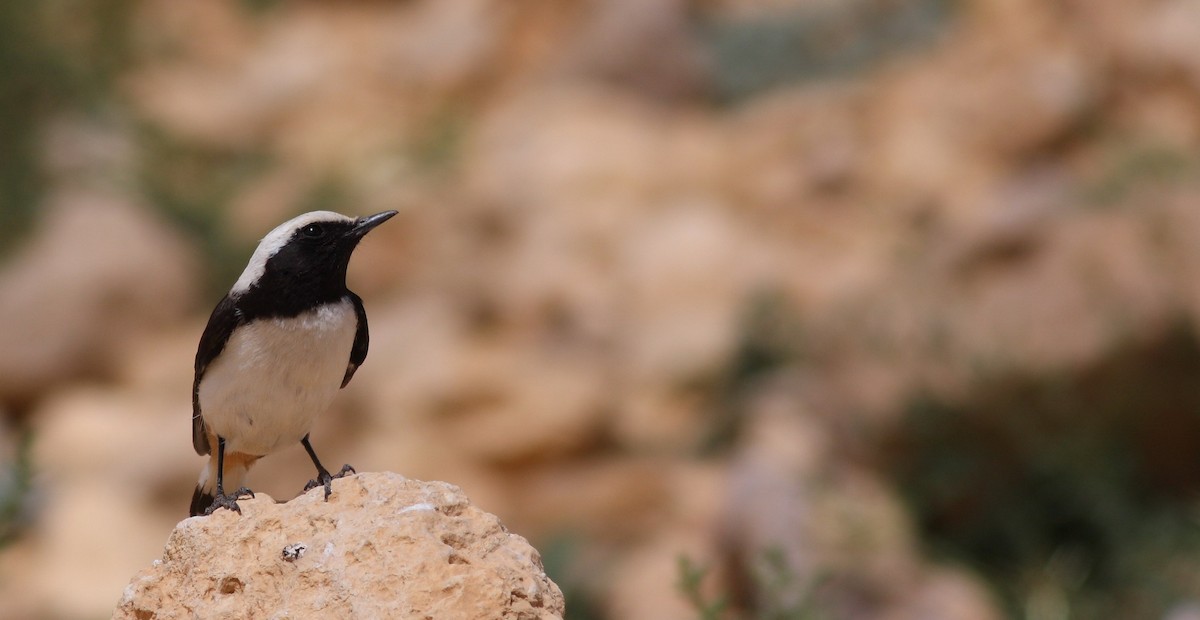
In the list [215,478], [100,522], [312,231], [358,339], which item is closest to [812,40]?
[100,522]

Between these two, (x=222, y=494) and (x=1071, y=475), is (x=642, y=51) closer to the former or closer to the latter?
(x=1071, y=475)

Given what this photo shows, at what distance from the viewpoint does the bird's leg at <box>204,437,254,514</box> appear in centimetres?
410

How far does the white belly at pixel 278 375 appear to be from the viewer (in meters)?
4.75

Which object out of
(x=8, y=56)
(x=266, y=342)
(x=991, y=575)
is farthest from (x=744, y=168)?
(x=266, y=342)

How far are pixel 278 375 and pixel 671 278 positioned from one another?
1139 centimetres

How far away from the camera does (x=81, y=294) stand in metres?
15.9

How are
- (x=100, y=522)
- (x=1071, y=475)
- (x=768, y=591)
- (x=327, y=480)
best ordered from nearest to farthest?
(x=327, y=480)
(x=768, y=591)
(x=1071, y=475)
(x=100, y=522)

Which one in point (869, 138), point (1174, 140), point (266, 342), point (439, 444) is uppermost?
point (869, 138)

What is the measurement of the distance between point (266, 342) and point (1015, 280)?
28.2ft

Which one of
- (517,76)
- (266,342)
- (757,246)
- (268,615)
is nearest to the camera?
(268,615)

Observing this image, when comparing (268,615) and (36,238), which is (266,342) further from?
(36,238)

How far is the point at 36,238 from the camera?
54.1 ft

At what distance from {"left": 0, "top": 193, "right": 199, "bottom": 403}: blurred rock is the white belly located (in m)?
11.7

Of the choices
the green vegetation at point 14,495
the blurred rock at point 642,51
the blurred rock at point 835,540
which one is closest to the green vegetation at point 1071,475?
the blurred rock at point 835,540
